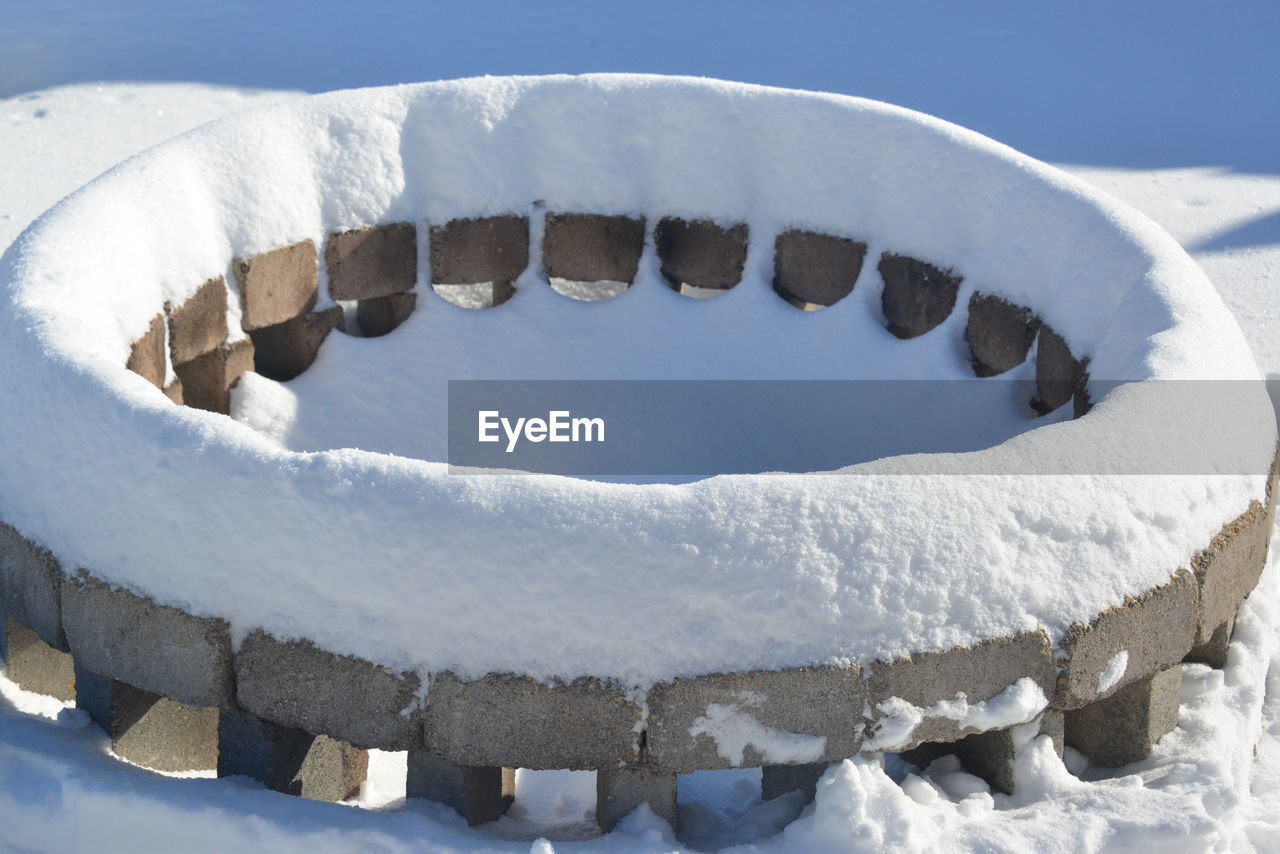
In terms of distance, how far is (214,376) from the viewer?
12.8ft

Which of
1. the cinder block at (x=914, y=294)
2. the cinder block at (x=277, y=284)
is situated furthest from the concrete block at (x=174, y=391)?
the cinder block at (x=914, y=294)

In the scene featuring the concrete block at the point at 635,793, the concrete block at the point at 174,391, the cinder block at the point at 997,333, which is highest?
the cinder block at the point at 997,333

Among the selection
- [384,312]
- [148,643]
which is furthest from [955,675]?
[384,312]

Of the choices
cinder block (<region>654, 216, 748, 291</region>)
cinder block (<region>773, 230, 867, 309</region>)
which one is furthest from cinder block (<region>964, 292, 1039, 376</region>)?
cinder block (<region>654, 216, 748, 291</region>)

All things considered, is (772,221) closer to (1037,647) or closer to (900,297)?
(900,297)

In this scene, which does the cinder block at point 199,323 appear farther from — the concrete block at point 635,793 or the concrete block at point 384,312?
the concrete block at point 635,793

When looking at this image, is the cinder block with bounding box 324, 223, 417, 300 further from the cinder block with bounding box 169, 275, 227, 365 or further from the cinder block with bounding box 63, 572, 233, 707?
the cinder block with bounding box 63, 572, 233, 707

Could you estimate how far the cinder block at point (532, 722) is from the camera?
224 centimetres

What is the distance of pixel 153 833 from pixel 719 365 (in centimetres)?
239

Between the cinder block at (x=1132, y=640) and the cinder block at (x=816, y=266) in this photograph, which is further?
the cinder block at (x=816, y=266)

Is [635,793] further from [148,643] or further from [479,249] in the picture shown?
[479,249]

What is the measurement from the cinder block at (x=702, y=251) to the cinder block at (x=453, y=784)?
2287mm

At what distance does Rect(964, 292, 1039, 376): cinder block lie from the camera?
379cm

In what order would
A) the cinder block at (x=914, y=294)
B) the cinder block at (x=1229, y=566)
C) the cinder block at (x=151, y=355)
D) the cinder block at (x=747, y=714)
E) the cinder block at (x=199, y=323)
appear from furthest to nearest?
the cinder block at (x=914, y=294) < the cinder block at (x=199, y=323) < the cinder block at (x=151, y=355) < the cinder block at (x=1229, y=566) < the cinder block at (x=747, y=714)
